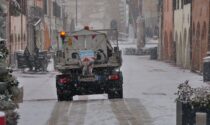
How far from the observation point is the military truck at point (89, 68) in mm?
21125

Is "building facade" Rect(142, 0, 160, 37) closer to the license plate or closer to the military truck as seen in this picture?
the military truck

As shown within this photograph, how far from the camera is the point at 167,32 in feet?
178

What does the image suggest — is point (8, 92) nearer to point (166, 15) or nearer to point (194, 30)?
point (194, 30)

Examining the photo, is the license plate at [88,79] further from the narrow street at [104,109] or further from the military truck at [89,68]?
the narrow street at [104,109]

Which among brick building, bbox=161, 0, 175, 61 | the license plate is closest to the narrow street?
the license plate

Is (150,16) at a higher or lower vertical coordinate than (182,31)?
higher

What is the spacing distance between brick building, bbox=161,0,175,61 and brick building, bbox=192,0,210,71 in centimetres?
1106

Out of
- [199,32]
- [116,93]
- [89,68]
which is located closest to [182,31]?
[199,32]

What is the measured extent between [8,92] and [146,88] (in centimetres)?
1420

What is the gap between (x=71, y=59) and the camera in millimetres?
21766

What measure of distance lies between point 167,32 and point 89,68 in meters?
33.8

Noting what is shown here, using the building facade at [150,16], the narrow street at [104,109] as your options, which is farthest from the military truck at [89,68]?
the building facade at [150,16]

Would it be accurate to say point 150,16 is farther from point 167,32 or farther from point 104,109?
point 104,109

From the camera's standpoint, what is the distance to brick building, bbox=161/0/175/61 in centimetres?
5159
